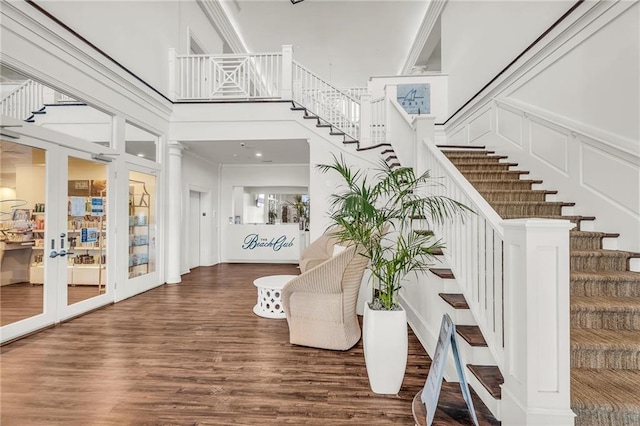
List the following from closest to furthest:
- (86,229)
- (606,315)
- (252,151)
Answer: (606,315) < (86,229) < (252,151)

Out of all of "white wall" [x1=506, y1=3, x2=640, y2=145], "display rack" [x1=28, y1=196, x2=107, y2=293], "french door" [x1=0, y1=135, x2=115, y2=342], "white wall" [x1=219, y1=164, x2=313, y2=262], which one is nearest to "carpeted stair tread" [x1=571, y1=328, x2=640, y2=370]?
"white wall" [x1=506, y1=3, x2=640, y2=145]

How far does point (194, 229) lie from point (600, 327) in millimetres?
7279

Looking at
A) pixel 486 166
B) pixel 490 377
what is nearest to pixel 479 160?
pixel 486 166

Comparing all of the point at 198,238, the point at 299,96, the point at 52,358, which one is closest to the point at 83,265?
the point at 52,358

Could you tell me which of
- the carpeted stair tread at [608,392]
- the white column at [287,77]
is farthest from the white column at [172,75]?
the carpeted stair tread at [608,392]

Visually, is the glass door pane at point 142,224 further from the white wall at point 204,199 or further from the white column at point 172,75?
the white column at point 172,75

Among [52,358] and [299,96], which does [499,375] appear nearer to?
[52,358]

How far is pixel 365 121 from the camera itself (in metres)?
5.38

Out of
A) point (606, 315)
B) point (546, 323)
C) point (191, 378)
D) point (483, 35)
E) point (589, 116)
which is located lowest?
point (191, 378)

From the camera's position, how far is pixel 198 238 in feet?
24.3

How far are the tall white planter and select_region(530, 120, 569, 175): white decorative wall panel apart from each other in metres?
2.81

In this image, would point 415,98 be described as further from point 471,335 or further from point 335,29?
point 471,335

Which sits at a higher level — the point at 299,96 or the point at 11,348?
the point at 299,96

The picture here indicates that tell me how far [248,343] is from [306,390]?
3.22ft
